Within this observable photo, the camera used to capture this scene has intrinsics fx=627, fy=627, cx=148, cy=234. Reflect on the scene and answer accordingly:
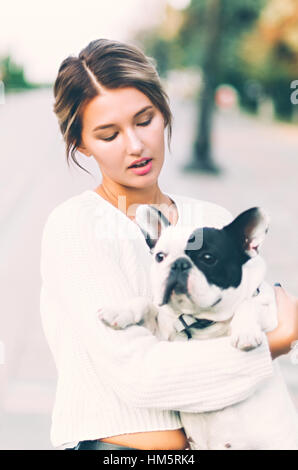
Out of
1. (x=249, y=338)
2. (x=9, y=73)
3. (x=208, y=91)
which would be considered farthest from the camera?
(x=208, y=91)

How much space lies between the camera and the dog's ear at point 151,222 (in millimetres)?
Answer: 1598

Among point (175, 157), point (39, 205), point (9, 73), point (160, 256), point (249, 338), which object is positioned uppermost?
point (175, 157)

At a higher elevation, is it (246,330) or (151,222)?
(151,222)

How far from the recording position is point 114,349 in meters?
1.53

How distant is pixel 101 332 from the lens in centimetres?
155

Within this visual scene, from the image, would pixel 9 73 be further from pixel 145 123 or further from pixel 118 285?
pixel 118 285

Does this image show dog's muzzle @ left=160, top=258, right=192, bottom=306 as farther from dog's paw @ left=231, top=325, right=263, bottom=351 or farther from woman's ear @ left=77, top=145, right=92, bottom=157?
woman's ear @ left=77, top=145, right=92, bottom=157

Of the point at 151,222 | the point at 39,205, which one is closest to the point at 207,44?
the point at 39,205

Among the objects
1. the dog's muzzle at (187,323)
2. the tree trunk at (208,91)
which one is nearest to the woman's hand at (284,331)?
the dog's muzzle at (187,323)

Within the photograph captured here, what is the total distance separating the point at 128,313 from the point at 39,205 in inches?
311

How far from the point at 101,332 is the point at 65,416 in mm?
394

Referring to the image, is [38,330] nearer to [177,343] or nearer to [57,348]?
[57,348]

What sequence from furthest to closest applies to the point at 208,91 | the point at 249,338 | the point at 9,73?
the point at 208,91
the point at 9,73
the point at 249,338

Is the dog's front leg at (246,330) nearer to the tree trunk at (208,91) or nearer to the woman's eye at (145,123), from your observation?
the woman's eye at (145,123)
